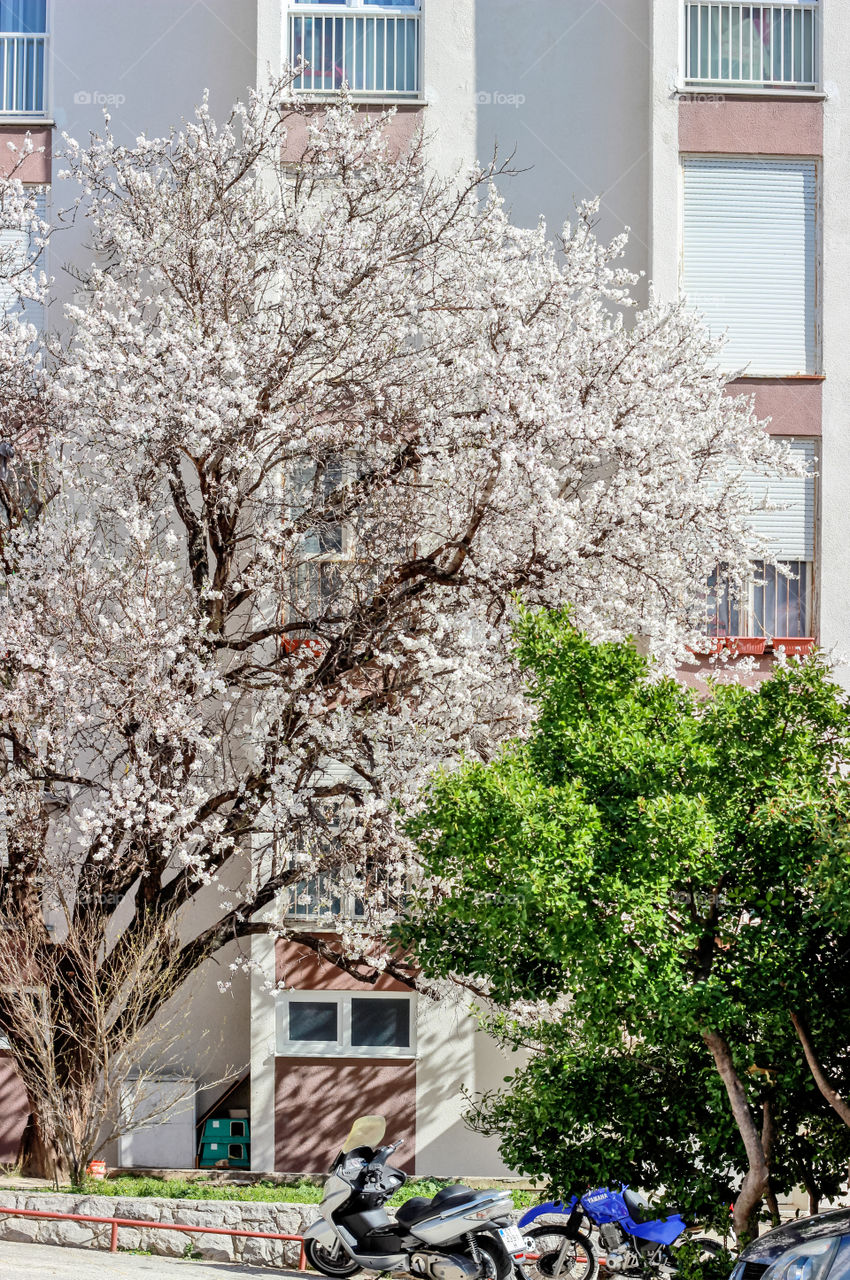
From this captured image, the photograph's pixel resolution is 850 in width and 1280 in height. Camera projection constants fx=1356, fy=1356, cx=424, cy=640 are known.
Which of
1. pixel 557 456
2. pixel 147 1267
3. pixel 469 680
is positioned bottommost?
pixel 147 1267

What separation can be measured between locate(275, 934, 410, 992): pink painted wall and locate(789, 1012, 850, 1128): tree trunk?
31.0ft

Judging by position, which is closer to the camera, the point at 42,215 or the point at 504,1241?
the point at 504,1241

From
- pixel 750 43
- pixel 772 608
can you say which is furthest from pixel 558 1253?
pixel 750 43

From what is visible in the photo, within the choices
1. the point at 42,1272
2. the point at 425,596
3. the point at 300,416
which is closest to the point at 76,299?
the point at 300,416

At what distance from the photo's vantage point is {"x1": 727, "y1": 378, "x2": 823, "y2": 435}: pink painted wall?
17.5 meters

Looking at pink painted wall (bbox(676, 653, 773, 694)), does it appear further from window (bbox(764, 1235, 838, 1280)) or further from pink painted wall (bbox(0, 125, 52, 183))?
pink painted wall (bbox(0, 125, 52, 183))

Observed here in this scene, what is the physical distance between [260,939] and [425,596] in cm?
505

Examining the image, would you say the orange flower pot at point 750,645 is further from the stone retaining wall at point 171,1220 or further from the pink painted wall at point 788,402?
the stone retaining wall at point 171,1220

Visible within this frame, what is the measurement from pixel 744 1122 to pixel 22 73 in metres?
16.7

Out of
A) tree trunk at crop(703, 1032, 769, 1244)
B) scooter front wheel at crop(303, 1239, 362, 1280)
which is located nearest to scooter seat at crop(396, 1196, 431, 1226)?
scooter front wheel at crop(303, 1239, 362, 1280)

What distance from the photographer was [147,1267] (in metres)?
12.1

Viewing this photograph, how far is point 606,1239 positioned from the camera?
1173 cm

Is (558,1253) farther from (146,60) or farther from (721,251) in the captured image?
(146,60)

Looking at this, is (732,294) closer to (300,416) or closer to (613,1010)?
(300,416)
